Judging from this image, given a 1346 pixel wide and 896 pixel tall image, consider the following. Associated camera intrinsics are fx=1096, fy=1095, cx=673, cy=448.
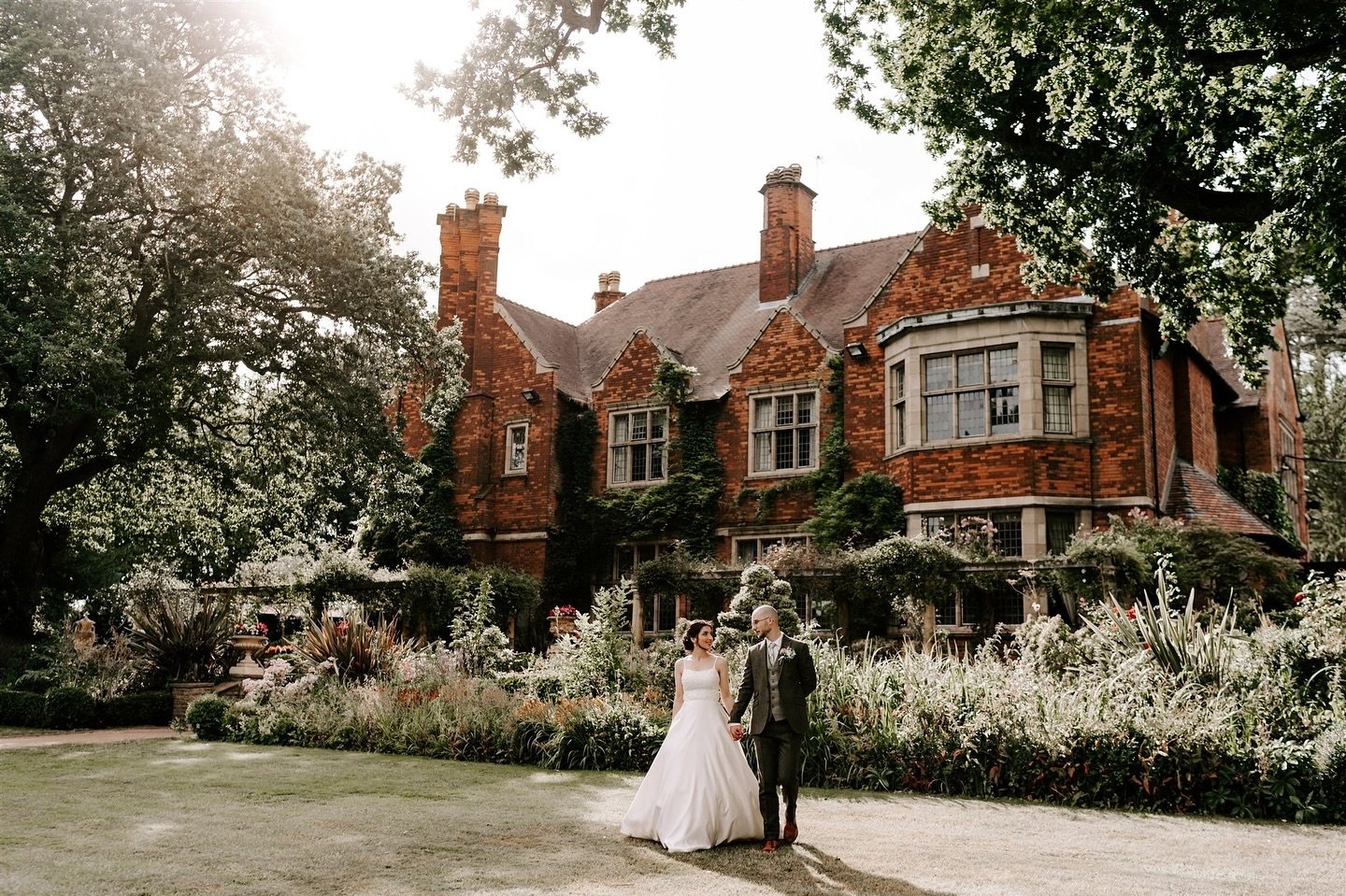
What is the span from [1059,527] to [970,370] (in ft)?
10.9

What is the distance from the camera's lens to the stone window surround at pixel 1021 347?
19.7 meters

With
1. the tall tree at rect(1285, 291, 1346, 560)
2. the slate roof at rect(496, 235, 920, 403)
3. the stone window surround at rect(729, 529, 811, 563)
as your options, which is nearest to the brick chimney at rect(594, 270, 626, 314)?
the slate roof at rect(496, 235, 920, 403)

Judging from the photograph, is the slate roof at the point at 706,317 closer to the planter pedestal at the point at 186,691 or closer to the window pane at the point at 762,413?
the window pane at the point at 762,413

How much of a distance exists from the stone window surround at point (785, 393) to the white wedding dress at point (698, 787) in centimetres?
1508

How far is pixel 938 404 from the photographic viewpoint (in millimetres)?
20812

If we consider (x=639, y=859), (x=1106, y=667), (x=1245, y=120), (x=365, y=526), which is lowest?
(x=639, y=859)

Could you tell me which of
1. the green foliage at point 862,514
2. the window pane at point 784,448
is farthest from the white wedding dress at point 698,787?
the window pane at point 784,448

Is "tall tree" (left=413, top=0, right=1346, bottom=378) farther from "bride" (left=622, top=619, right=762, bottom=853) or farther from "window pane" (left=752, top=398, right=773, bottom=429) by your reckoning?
"window pane" (left=752, top=398, right=773, bottom=429)

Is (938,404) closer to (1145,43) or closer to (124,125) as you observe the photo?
→ (1145,43)

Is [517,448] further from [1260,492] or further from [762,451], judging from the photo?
[1260,492]

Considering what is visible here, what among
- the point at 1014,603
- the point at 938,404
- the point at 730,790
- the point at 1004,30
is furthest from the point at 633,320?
the point at 730,790

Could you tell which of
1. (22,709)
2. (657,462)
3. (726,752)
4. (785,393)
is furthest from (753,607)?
(22,709)

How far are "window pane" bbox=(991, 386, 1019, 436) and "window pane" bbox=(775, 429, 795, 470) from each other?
15.3 ft

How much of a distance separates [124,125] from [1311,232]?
16703 mm
